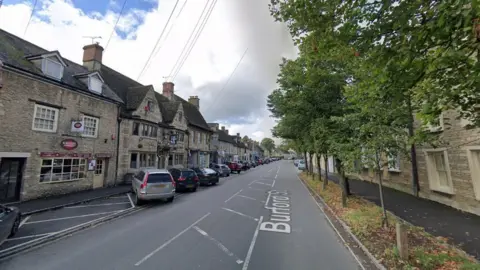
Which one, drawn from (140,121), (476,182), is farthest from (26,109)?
(476,182)

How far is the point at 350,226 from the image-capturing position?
803cm

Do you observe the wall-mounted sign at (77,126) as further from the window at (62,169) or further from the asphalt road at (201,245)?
the asphalt road at (201,245)

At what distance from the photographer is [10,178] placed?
39.9ft

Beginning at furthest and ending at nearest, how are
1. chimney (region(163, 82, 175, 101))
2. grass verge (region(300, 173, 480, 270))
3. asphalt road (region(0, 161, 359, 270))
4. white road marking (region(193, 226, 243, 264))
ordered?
chimney (region(163, 82, 175, 101))
white road marking (region(193, 226, 243, 264))
asphalt road (region(0, 161, 359, 270))
grass verge (region(300, 173, 480, 270))

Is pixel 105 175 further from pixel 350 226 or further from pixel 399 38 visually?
pixel 399 38

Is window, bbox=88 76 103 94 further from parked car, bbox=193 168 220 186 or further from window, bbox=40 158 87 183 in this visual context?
parked car, bbox=193 168 220 186

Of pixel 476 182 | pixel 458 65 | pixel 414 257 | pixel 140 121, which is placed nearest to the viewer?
pixel 458 65

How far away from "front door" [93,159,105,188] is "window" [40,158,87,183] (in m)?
1.14

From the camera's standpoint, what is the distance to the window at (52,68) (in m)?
13.7

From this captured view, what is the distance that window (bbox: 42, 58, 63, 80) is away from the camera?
13698mm

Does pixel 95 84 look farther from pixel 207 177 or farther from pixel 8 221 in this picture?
pixel 8 221

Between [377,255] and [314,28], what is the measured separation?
5.66m

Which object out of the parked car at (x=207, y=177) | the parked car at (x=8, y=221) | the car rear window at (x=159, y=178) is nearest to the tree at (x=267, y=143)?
the parked car at (x=207, y=177)

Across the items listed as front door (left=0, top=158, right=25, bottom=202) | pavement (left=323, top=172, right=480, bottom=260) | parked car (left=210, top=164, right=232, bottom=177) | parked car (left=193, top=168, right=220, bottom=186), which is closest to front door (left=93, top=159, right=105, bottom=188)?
front door (left=0, top=158, right=25, bottom=202)
